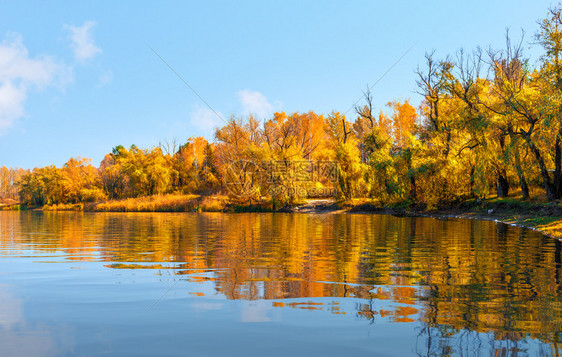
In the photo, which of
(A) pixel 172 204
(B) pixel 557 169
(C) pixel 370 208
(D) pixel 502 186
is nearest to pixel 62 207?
(A) pixel 172 204

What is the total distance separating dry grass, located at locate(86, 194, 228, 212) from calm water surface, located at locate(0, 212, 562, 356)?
136 feet

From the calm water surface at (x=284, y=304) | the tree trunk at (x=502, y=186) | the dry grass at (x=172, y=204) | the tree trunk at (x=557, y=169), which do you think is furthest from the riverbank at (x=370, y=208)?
the calm water surface at (x=284, y=304)

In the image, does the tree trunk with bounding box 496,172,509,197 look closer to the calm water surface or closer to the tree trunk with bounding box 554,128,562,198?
the tree trunk with bounding box 554,128,562,198

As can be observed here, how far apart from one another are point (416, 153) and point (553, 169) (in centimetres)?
1213

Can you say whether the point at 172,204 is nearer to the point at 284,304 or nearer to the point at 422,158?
the point at 422,158

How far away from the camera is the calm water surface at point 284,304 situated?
4.49 m

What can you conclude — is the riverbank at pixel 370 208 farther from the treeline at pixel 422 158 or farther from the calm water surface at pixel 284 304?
the calm water surface at pixel 284 304

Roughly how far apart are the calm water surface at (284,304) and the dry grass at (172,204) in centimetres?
4155

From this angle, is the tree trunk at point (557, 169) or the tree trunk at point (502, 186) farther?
the tree trunk at point (502, 186)

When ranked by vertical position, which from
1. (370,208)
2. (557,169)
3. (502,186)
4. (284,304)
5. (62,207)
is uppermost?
(557,169)

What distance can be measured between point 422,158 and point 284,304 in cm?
3364

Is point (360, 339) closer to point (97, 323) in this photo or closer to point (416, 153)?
point (97, 323)

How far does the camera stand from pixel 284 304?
628 centimetres

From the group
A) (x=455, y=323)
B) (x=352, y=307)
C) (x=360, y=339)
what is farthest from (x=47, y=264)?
(x=455, y=323)
